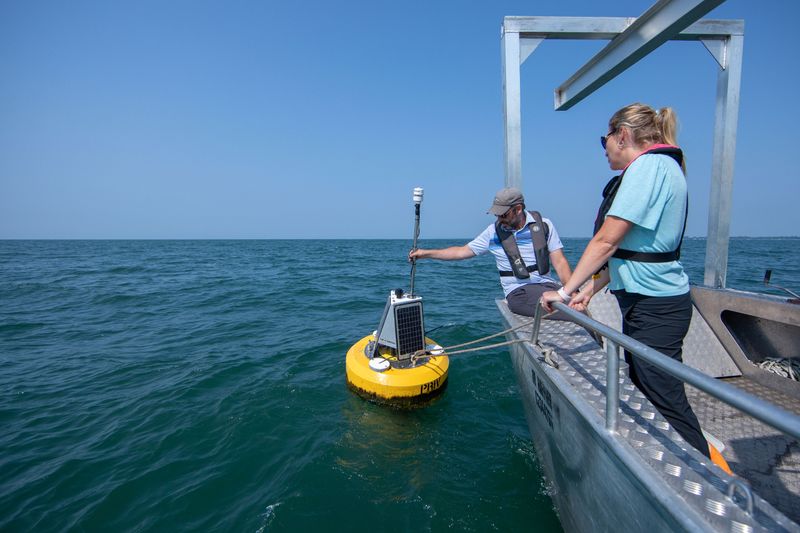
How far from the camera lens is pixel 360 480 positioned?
3771mm

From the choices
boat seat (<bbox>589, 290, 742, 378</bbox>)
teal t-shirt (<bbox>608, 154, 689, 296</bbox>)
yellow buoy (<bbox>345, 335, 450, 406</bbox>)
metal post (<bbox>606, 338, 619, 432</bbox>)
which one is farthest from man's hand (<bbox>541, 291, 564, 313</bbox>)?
boat seat (<bbox>589, 290, 742, 378</bbox>)

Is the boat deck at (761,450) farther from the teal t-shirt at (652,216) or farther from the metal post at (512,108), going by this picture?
the metal post at (512,108)

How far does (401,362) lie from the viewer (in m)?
4.83

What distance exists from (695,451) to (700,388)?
729mm

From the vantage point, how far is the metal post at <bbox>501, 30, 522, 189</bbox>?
14.1 feet

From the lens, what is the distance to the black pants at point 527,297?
3889mm

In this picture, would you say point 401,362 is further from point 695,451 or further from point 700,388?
point 700,388

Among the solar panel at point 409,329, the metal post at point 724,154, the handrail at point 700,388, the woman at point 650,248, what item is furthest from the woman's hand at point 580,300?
the metal post at point 724,154

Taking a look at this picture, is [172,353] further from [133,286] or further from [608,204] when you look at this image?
[133,286]

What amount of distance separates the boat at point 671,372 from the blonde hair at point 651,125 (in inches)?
43.5

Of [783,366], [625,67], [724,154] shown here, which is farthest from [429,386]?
[724,154]

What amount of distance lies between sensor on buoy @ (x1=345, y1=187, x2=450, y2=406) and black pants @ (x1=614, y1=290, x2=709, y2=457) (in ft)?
8.31

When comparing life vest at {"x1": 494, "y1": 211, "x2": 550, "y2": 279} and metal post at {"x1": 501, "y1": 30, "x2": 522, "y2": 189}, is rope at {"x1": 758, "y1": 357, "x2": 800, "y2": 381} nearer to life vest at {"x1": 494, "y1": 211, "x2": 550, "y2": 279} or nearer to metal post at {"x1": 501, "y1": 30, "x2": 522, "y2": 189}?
life vest at {"x1": 494, "y1": 211, "x2": 550, "y2": 279}

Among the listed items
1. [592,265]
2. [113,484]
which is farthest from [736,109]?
[113,484]
